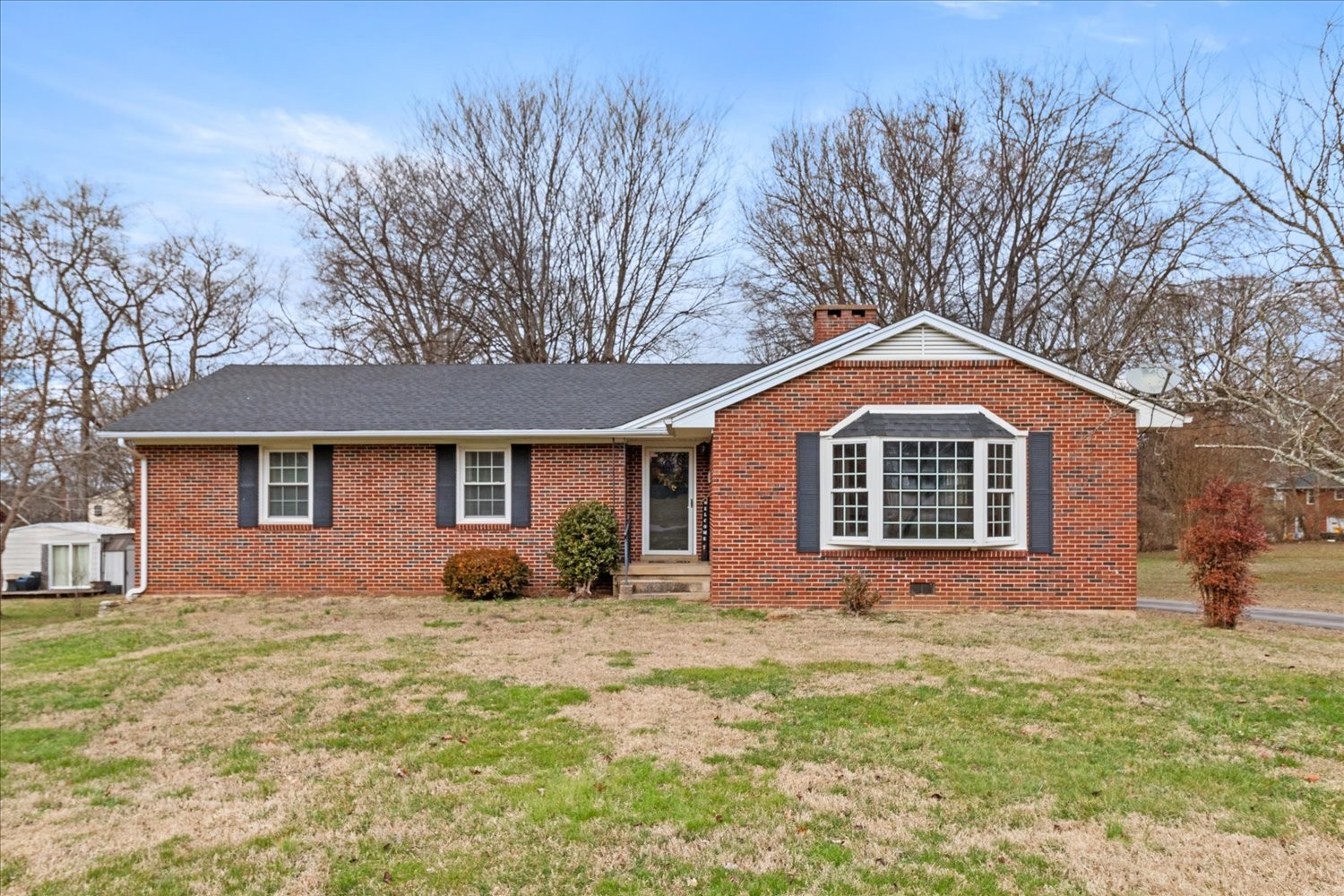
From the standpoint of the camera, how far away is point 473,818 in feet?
17.0

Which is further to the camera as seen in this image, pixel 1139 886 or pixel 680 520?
pixel 680 520

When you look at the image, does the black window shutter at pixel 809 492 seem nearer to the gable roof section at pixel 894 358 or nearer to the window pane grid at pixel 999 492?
the gable roof section at pixel 894 358

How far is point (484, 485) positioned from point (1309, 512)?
137ft

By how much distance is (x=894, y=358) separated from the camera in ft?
42.4

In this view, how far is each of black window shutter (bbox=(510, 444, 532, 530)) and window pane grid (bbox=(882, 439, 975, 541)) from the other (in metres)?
5.76

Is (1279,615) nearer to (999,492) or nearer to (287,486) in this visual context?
(999,492)

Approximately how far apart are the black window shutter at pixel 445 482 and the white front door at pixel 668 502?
3.14 metres

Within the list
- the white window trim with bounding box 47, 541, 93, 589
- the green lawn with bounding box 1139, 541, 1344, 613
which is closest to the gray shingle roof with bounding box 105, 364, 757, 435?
the white window trim with bounding box 47, 541, 93, 589

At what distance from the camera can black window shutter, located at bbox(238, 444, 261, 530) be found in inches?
592

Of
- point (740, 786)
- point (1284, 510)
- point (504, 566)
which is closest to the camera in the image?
point (740, 786)

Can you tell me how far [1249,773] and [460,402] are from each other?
1291cm

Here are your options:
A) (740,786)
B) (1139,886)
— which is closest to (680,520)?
(740,786)

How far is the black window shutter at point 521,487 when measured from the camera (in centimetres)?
1506

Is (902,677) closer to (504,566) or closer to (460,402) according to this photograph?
(504,566)
